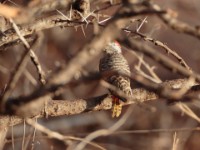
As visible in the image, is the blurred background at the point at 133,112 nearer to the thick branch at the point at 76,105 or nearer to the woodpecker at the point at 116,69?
the woodpecker at the point at 116,69

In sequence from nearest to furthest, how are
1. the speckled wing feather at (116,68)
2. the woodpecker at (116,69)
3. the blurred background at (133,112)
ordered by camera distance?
the woodpecker at (116,69) < the speckled wing feather at (116,68) < the blurred background at (133,112)

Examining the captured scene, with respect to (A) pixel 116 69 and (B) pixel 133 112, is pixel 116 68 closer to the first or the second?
(A) pixel 116 69

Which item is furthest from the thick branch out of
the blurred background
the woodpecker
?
the blurred background

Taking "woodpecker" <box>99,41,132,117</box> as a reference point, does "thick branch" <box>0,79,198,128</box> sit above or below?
above

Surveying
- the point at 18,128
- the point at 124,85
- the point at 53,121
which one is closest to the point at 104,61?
the point at 124,85

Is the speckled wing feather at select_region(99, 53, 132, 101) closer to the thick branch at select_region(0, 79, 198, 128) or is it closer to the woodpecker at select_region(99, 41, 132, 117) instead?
the woodpecker at select_region(99, 41, 132, 117)

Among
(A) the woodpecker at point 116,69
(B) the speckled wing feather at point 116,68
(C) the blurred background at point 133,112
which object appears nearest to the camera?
(A) the woodpecker at point 116,69

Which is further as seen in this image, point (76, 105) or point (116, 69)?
point (116, 69)

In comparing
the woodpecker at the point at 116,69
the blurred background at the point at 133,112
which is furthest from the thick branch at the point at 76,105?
the blurred background at the point at 133,112

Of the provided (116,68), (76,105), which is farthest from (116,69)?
(76,105)
